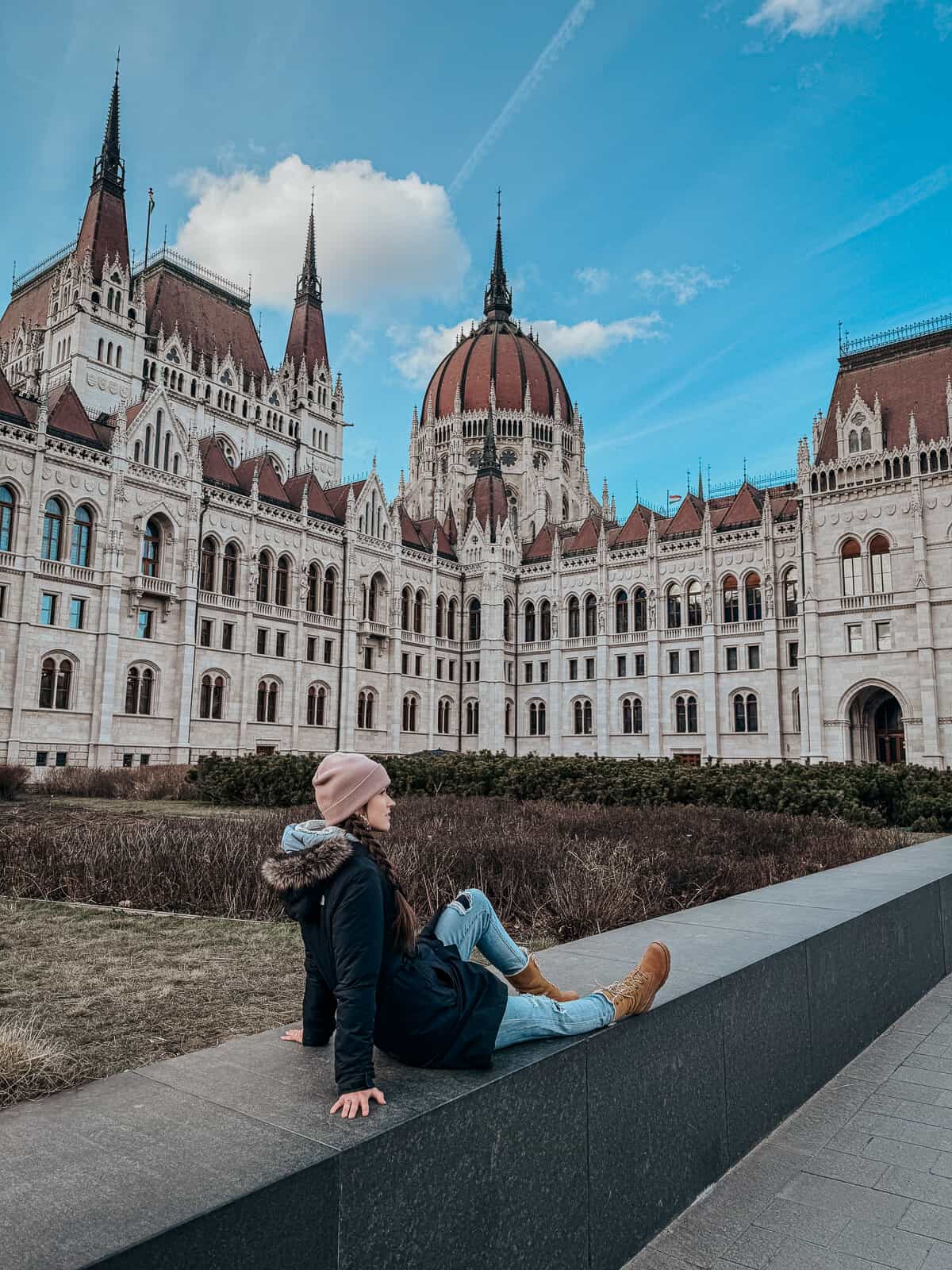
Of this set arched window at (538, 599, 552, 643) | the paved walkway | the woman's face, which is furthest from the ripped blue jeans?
arched window at (538, 599, 552, 643)

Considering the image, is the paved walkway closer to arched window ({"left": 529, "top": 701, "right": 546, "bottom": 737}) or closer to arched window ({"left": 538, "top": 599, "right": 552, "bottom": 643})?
arched window ({"left": 529, "top": 701, "right": 546, "bottom": 737})

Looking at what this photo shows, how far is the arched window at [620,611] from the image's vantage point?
50.0 metres

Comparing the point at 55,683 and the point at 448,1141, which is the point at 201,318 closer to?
the point at 55,683

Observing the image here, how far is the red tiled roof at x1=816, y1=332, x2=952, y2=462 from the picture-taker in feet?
132

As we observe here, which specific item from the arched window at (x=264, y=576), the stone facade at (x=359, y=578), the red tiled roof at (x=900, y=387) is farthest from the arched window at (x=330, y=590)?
the red tiled roof at (x=900, y=387)

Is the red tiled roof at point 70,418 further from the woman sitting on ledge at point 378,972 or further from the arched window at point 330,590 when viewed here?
the woman sitting on ledge at point 378,972

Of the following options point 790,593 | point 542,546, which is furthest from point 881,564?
point 542,546

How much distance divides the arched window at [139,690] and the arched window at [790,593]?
30.7 meters

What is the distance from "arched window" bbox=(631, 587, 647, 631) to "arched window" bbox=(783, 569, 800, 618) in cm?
796

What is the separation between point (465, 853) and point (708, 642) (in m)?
37.6

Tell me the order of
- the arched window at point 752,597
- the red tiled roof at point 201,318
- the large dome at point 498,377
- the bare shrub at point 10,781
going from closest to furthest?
the bare shrub at point 10,781 → the arched window at point 752,597 → the red tiled roof at point 201,318 → the large dome at point 498,377

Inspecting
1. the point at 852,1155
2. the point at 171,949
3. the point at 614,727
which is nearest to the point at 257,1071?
the point at 852,1155

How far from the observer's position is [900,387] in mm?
41719

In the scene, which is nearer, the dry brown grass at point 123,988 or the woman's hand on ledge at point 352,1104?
the woman's hand on ledge at point 352,1104
